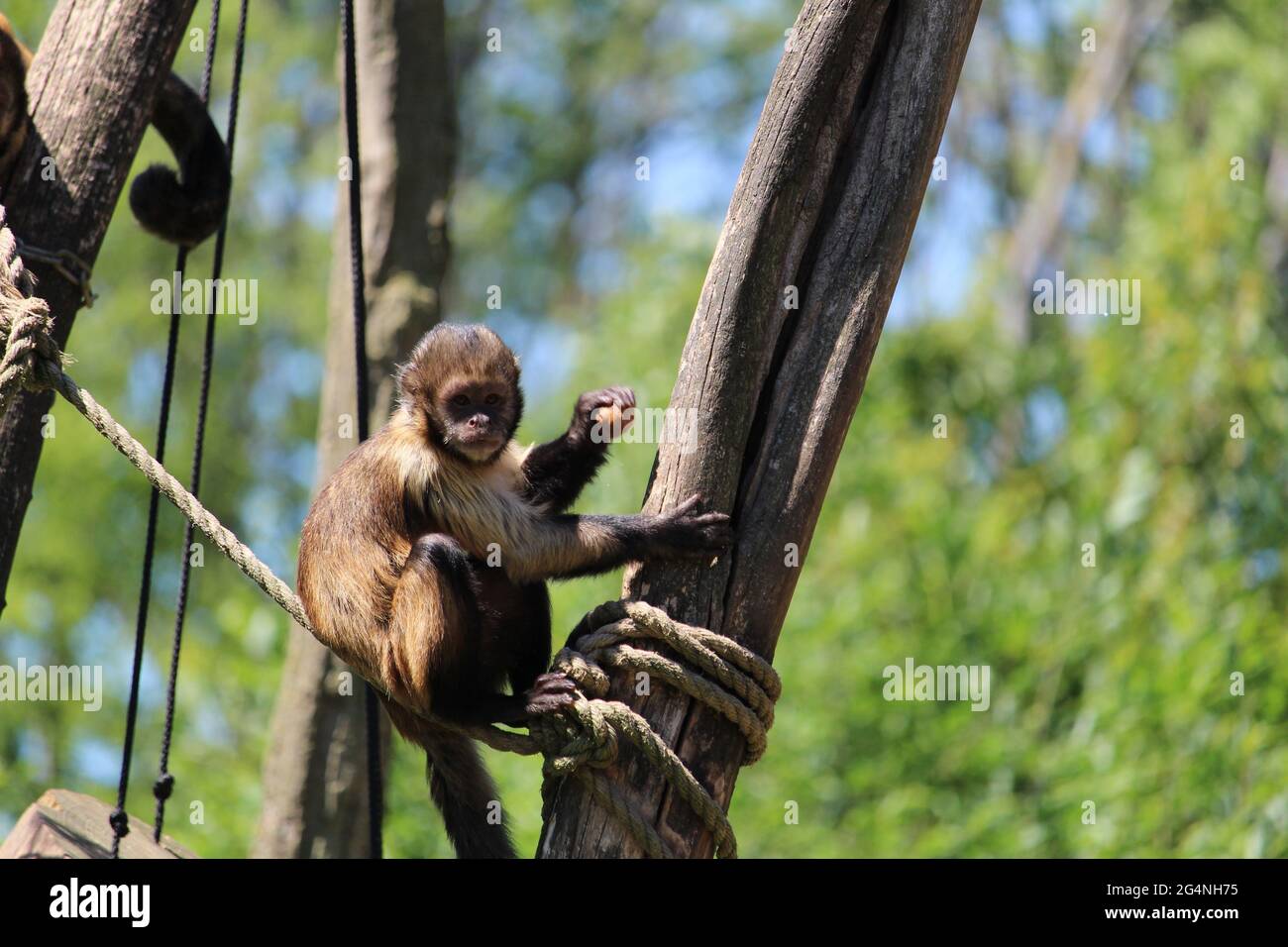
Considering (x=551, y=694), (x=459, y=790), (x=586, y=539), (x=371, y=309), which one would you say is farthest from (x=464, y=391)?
(x=371, y=309)

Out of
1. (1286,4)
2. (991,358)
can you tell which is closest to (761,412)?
(991,358)

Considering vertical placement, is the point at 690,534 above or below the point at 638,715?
above

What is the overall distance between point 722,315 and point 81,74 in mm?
2681

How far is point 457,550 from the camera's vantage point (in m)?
4.12

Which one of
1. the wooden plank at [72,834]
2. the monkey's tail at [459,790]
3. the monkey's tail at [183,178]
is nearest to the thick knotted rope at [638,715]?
the monkey's tail at [459,790]

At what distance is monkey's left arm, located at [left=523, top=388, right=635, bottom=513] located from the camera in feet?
15.0

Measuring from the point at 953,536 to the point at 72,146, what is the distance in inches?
319

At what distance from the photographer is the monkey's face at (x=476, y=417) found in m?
4.55

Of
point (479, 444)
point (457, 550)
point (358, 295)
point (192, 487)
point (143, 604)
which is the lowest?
point (143, 604)

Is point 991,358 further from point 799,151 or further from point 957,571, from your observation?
point 799,151

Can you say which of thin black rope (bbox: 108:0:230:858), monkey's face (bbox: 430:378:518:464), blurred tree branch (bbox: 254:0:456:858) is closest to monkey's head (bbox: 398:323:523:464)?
monkey's face (bbox: 430:378:518:464)

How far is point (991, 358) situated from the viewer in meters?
13.5

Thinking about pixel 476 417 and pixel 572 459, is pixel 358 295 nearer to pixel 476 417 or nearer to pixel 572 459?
pixel 476 417

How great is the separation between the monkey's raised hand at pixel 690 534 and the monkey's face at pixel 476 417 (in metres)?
1.08
